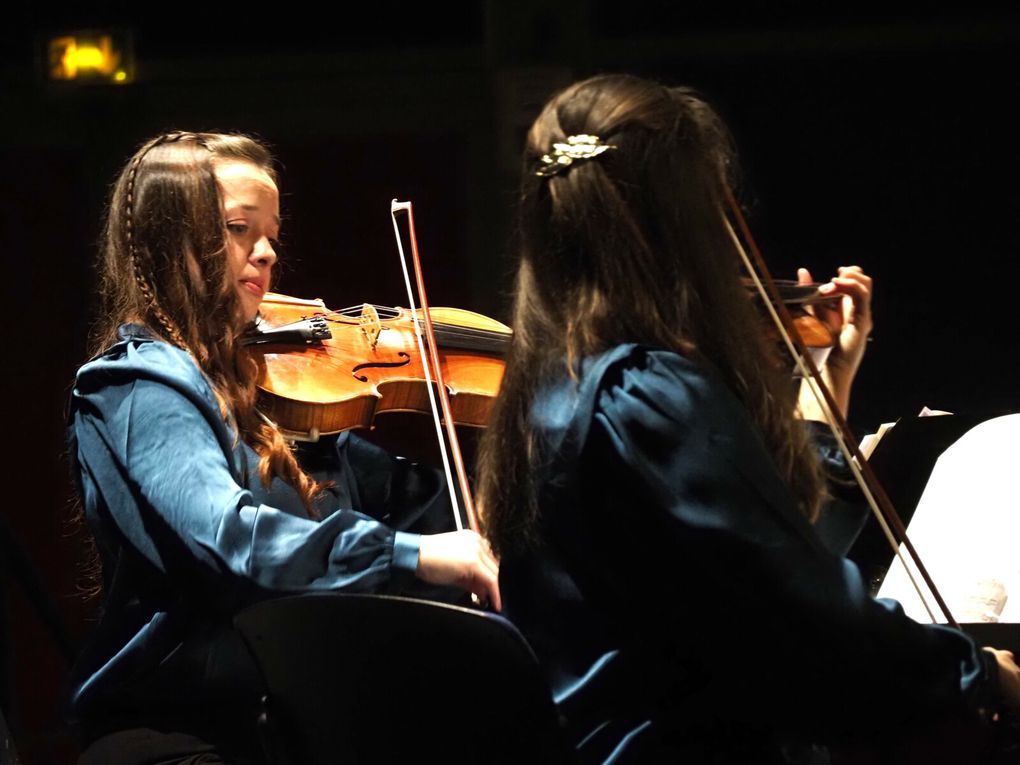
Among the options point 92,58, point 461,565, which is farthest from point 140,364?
point 92,58

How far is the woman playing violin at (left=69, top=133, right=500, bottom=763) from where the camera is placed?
4.78 ft

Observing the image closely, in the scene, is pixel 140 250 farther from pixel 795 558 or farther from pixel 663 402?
pixel 795 558

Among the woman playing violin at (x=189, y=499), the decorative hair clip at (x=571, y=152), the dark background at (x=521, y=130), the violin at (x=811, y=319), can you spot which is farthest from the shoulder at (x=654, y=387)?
the dark background at (x=521, y=130)

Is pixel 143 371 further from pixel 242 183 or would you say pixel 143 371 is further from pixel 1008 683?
pixel 1008 683

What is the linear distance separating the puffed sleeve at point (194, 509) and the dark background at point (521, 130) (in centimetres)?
139

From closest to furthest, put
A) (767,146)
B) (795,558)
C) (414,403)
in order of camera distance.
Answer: (795,558) → (414,403) → (767,146)

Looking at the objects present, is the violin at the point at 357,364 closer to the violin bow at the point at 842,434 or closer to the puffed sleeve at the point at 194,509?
the puffed sleeve at the point at 194,509

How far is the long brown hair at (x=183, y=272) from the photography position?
5.52 feet

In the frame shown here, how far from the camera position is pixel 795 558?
1061mm

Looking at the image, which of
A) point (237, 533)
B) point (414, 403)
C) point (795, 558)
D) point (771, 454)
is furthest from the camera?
point (414, 403)

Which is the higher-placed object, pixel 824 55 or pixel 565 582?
pixel 824 55

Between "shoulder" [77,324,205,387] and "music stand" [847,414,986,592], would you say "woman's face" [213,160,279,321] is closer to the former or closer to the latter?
"shoulder" [77,324,205,387]

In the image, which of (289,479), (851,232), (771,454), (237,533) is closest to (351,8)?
(851,232)

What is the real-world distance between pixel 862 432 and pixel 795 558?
1951mm
